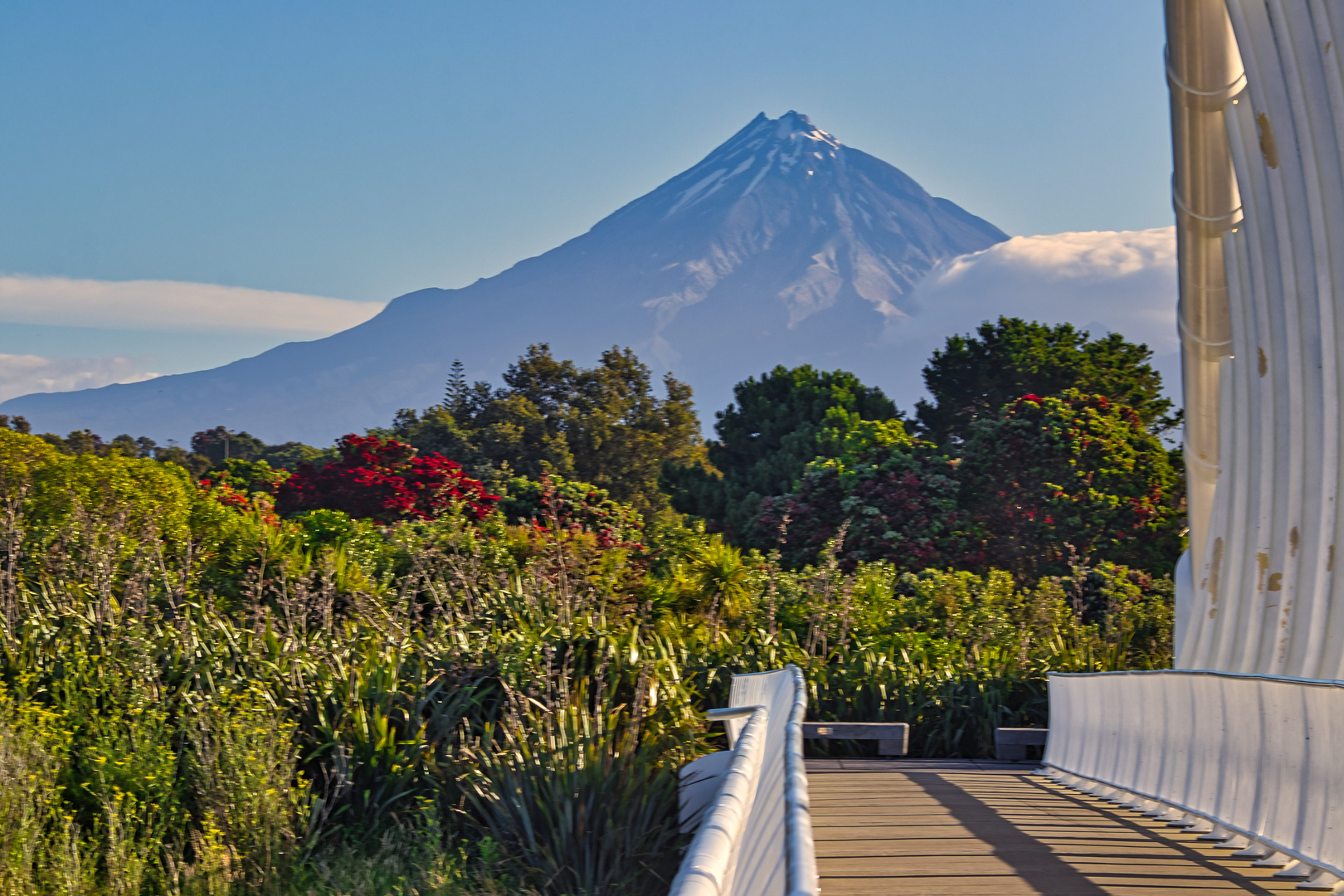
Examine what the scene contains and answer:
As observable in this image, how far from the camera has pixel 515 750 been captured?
6.68 m

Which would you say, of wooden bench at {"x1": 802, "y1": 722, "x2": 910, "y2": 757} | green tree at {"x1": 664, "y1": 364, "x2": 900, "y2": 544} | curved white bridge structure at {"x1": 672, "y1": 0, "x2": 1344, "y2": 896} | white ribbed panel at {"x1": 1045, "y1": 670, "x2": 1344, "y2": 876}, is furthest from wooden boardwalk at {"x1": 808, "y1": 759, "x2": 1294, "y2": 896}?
green tree at {"x1": 664, "y1": 364, "x2": 900, "y2": 544}

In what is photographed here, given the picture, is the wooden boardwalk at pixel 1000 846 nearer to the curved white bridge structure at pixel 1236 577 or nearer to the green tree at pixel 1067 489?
the curved white bridge structure at pixel 1236 577

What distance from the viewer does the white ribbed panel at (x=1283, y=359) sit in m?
8.09

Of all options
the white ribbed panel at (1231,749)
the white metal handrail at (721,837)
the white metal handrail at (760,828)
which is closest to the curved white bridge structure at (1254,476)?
the white ribbed panel at (1231,749)

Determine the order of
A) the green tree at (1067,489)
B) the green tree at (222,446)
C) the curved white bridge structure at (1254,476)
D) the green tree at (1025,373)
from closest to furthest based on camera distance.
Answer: the curved white bridge structure at (1254,476), the green tree at (1067,489), the green tree at (1025,373), the green tree at (222,446)

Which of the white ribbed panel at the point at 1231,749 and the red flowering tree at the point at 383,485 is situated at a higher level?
the red flowering tree at the point at 383,485

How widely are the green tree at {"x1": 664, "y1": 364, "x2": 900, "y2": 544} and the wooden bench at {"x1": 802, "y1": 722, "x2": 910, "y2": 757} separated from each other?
96.7 feet

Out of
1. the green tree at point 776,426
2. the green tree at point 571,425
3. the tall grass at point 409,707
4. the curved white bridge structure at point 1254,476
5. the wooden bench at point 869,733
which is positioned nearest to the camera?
the curved white bridge structure at point 1254,476

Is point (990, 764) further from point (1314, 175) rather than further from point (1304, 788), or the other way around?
point (1314, 175)

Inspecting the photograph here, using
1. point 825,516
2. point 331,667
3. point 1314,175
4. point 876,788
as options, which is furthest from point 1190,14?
point 825,516

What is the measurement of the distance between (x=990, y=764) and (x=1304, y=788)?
14.6ft

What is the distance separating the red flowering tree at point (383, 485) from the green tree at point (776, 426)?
15.6 meters

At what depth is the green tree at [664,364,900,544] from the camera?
40.7 meters

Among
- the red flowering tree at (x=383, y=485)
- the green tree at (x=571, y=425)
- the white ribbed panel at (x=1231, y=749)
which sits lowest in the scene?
the white ribbed panel at (x=1231, y=749)
